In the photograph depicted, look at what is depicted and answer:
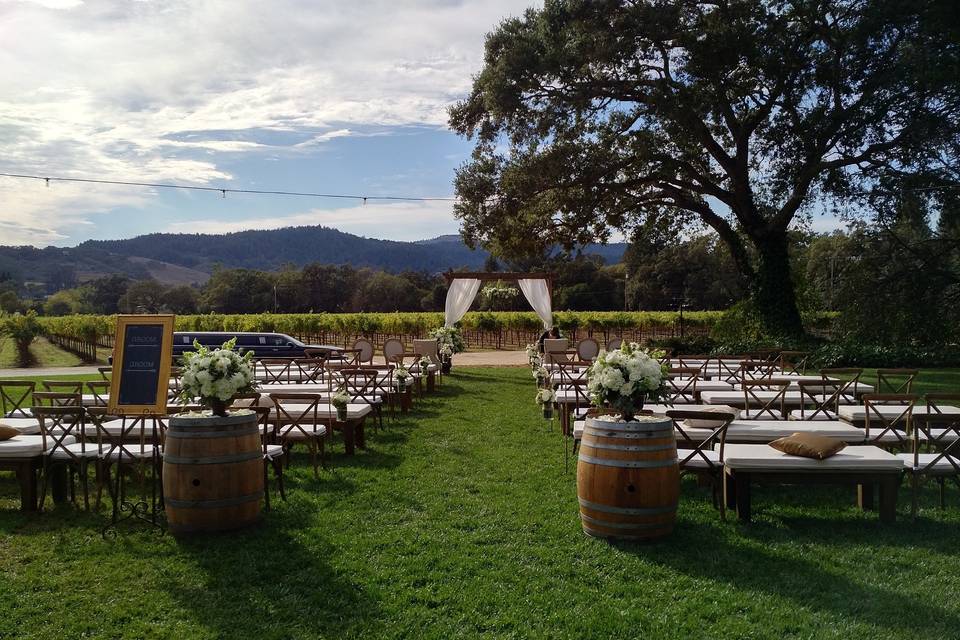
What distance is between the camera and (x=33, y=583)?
436cm

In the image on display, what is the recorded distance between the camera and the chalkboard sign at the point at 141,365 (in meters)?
5.70

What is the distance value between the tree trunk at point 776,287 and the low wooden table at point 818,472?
1741cm

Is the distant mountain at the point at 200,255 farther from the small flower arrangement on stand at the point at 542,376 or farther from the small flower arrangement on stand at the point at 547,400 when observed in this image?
the small flower arrangement on stand at the point at 547,400

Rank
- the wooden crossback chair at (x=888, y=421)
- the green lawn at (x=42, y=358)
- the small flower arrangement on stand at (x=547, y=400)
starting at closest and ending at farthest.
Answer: the wooden crossback chair at (x=888, y=421) < the small flower arrangement on stand at (x=547, y=400) < the green lawn at (x=42, y=358)

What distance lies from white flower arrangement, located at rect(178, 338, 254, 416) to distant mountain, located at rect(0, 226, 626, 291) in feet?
328

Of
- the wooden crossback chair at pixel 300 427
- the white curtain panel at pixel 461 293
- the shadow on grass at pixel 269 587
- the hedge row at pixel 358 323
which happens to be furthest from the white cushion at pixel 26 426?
the hedge row at pixel 358 323

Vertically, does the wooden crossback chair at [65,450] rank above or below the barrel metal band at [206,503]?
above

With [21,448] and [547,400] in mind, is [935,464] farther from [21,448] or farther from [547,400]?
[21,448]

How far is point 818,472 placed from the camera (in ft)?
17.5

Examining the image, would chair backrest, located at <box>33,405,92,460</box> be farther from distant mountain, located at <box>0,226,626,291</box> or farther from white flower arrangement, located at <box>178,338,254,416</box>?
distant mountain, located at <box>0,226,626,291</box>

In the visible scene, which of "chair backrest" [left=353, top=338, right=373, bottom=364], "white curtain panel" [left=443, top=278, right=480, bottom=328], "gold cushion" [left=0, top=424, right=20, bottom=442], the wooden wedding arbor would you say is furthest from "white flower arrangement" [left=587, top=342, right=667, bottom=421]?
"white curtain panel" [left=443, top=278, right=480, bottom=328]

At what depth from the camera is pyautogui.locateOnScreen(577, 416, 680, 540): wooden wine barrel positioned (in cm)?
481

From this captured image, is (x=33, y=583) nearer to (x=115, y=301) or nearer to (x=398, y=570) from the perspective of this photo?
(x=398, y=570)

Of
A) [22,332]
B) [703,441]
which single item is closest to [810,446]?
[703,441]
